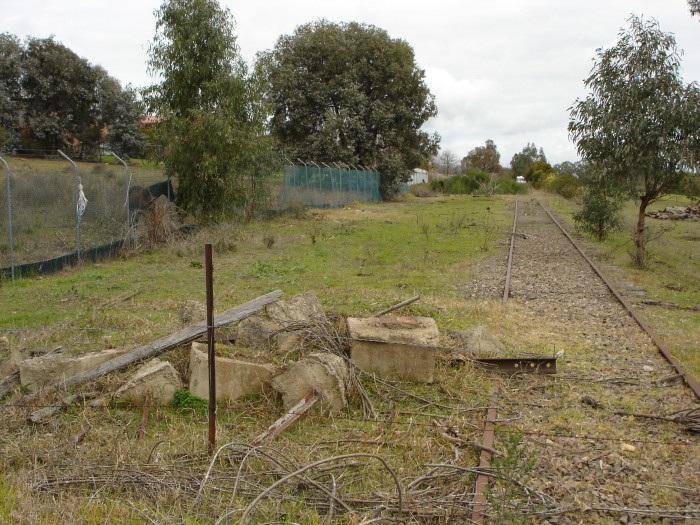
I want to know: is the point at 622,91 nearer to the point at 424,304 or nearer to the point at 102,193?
the point at 424,304

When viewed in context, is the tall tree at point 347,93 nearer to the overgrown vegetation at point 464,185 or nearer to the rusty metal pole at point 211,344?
the overgrown vegetation at point 464,185

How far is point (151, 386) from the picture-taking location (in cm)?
573

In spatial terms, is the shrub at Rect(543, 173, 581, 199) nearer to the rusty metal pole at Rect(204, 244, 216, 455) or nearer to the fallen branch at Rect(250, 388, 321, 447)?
the fallen branch at Rect(250, 388, 321, 447)

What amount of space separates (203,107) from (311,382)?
48.4 feet

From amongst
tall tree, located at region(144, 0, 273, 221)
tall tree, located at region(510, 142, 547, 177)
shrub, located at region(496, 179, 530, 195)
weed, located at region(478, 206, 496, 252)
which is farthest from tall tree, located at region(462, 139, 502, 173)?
tall tree, located at region(144, 0, 273, 221)

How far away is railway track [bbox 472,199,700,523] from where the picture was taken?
4.31 m

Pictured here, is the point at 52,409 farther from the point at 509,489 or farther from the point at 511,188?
the point at 511,188

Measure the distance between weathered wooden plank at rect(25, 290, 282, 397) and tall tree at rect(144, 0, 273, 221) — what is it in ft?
38.4

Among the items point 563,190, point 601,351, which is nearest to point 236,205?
point 601,351

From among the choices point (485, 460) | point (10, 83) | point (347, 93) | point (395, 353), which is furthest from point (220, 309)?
point (10, 83)

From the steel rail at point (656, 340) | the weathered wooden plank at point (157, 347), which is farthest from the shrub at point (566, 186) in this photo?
the weathered wooden plank at point (157, 347)

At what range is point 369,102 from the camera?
43375 mm

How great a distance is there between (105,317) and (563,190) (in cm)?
5102

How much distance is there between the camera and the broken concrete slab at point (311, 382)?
567cm
